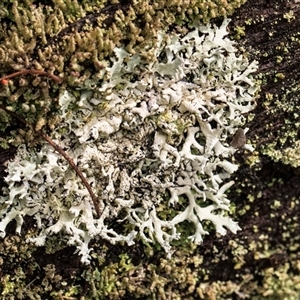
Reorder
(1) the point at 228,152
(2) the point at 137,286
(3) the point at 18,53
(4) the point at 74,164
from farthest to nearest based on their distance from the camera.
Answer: (2) the point at 137,286 → (1) the point at 228,152 → (4) the point at 74,164 → (3) the point at 18,53

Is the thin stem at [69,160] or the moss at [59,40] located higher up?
the moss at [59,40]

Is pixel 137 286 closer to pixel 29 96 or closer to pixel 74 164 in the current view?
pixel 74 164

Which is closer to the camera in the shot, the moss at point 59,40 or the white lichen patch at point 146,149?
the moss at point 59,40

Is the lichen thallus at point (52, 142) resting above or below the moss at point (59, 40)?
below

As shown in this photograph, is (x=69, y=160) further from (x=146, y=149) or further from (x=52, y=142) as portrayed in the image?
(x=146, y=149)

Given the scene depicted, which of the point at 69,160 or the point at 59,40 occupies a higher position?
the point at 59,40

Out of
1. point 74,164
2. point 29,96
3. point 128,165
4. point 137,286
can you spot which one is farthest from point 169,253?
point 29,96

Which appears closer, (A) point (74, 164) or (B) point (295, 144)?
(A) point (74, 164)

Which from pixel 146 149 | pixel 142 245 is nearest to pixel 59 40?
pixel 146 149
